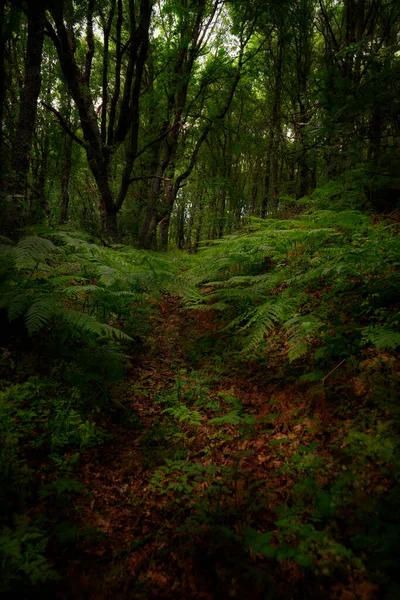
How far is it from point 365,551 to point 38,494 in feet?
6.91

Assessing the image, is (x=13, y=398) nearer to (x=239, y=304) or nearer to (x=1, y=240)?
(x=1, y=240)

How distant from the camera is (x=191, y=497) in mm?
2268

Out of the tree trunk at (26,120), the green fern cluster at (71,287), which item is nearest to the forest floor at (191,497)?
the green fern cluster at (71,287)

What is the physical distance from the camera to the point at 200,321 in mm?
6148

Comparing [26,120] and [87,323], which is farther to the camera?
[26,120]

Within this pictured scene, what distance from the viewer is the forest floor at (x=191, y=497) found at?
1681 millimetres

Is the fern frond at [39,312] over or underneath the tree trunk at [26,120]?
underneath

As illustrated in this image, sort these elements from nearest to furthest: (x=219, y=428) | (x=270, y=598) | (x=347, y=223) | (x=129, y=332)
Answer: (x=270, y=598), (x=219, y=428), (x=129, y=332), (x=347, y=223)

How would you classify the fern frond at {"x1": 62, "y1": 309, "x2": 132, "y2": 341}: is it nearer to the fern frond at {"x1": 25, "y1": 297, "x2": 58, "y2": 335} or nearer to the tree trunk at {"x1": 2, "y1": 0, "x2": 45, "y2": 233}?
the fern frond at {"x1": 25, "y1": 297, "x2": 58, "y2": 335}

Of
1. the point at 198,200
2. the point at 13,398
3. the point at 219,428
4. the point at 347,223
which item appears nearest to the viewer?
the point at 13,398

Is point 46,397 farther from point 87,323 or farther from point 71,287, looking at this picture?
point 71,287

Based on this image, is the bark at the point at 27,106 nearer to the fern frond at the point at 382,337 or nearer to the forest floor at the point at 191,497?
the forest floor at the point at 191,497

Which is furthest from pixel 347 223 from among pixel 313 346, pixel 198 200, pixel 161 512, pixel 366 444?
pixel 198 200

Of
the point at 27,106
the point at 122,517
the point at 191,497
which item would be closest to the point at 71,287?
the point at 122,517
